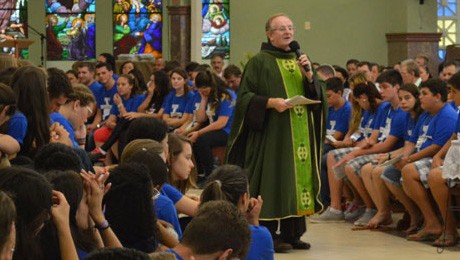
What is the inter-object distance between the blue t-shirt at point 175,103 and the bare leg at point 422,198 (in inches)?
168

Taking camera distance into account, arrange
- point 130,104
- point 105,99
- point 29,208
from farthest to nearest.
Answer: point 105,99 → point 130,104 → point 29,208

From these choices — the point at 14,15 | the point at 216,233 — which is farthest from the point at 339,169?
the point at 14,15

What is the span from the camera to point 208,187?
4.93 m

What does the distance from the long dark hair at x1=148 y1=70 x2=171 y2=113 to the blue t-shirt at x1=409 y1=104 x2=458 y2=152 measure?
4659 mm

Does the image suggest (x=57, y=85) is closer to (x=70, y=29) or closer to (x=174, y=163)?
(x=174, y=163)

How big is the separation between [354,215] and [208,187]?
5.55 m

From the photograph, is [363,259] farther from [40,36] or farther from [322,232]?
[40,36]

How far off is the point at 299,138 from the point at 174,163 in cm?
262

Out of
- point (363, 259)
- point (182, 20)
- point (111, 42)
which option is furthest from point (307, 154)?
point (111, 42)

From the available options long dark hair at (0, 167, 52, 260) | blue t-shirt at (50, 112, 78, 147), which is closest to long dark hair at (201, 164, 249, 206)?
blue t-shirt at (50, 112, 78, 147)

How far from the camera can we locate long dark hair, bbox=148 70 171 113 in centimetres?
1314

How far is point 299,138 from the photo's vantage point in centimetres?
853

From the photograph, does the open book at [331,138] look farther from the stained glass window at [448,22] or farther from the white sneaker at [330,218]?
the stained glass window at [448,22]

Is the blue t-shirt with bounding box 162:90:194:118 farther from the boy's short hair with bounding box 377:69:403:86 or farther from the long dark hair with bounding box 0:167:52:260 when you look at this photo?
the long dark hair with bounding box 0:167:52:260
